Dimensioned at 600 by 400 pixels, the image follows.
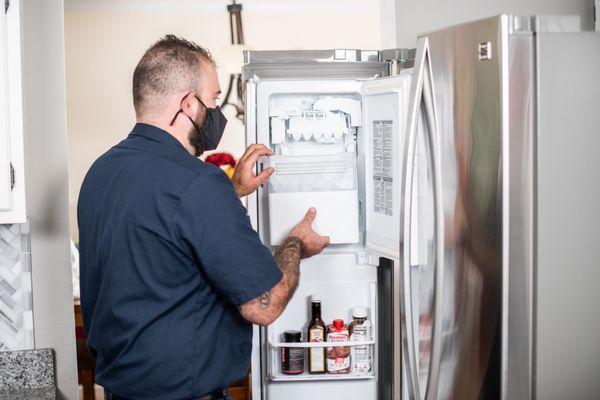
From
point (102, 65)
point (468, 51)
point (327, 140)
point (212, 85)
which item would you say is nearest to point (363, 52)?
point (327, 140)

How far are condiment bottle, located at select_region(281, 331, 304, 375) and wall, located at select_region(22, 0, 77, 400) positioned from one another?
2.12ft

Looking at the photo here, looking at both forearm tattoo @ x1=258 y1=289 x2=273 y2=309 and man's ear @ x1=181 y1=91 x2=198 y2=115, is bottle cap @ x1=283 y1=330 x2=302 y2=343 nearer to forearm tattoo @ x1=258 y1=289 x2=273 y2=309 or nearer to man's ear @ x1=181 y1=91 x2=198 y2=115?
forearm tattoo @ x1=258 y1=289 x2=273 y2=309

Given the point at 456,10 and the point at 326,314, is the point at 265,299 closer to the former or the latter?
the point at 326,314

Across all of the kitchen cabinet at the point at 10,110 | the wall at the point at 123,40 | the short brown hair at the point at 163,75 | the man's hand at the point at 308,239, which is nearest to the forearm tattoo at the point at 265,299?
the man's hand at the point at 308,239

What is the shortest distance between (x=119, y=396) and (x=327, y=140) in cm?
96

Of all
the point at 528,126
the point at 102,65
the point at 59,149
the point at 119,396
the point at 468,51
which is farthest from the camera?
the point at 102,65

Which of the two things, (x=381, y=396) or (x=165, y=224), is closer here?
(x=165, y=224)

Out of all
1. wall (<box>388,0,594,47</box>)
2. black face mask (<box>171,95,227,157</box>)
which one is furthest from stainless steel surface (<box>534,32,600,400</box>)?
wall (<box>388,0,594,47</box>)

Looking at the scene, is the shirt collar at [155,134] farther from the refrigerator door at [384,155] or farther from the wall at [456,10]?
the wall at [456,10]

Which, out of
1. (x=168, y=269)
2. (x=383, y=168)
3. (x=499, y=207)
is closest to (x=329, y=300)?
(x=383, y=168)

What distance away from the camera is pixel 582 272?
141cm

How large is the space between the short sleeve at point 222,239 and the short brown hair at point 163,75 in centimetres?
28

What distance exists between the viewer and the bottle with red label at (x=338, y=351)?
7.55ft

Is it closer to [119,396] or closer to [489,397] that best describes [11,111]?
[119,396]
